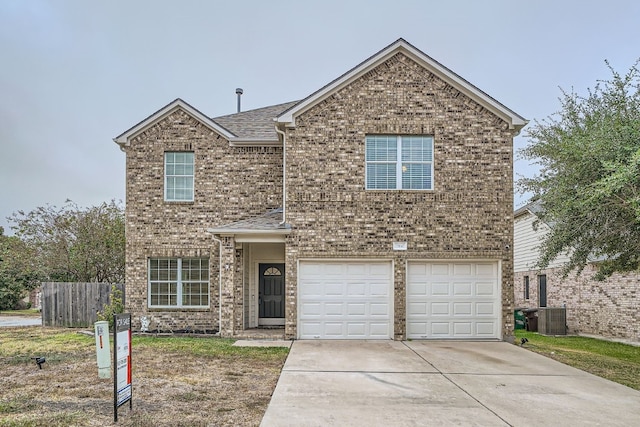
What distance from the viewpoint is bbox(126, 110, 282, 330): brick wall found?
14961mm

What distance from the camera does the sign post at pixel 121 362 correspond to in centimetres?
605

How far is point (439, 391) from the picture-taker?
7.82 m

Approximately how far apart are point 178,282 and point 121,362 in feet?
29.2

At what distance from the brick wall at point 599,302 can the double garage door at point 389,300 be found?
9.46ft

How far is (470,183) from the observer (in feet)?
44.1

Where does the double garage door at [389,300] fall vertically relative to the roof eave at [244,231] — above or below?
below

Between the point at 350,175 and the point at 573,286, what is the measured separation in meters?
11.4

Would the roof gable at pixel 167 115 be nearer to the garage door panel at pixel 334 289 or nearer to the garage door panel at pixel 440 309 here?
the garage door panel at pixel 334 289

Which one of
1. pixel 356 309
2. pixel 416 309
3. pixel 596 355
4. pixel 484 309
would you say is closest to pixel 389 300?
pixel 416 309

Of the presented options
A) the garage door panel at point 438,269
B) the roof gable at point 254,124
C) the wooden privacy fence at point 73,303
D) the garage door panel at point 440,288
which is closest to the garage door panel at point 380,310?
the garage door panel at point 440,288

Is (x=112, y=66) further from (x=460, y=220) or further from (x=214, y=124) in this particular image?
(x=460, y=220)

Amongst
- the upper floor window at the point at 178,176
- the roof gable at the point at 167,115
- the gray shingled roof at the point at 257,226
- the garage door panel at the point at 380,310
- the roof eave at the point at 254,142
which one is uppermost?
the roof gable at the point at 167,115

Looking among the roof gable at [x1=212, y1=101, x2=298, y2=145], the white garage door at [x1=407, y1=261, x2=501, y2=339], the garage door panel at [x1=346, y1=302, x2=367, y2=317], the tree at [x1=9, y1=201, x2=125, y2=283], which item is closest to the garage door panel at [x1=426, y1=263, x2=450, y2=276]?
the white garage door at [x1=407, y1=261, x2=501, y2=339]

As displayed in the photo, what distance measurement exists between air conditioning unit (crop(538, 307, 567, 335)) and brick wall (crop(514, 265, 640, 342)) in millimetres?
569
